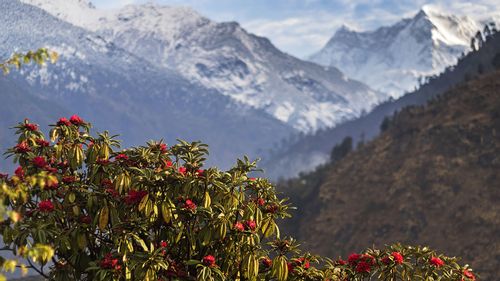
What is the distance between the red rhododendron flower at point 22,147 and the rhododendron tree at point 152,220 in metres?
0.03

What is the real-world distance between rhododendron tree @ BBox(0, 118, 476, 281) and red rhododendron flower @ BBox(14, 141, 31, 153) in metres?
0.03

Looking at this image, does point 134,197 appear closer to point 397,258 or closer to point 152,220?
point 152,220

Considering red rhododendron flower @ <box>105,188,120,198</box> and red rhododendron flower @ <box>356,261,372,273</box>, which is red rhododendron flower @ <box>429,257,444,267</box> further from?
red rhododendron flower @ <box>105,188,120,198</box>

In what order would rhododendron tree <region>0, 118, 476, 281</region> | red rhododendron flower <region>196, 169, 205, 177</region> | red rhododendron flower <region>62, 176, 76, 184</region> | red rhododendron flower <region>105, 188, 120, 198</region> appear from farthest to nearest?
red rhododendron flower <region>196, 169, 205, 177</region>, red rhododendron flower <region>62, 176, 76, 184</region>, red rhododendron flower <region>105, 188, 120, 198</region>, rhododendron tree <region>0, 118, 476, 281</region>

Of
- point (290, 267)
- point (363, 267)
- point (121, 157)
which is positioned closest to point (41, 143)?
point (121, 157)

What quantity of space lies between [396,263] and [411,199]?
8620 centimetres

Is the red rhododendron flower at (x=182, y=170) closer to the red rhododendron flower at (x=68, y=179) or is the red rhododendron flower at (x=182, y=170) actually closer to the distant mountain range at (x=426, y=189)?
the red rhododendron flower at (x=68, y=179)

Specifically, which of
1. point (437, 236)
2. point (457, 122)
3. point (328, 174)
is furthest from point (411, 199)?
point (328, 174)

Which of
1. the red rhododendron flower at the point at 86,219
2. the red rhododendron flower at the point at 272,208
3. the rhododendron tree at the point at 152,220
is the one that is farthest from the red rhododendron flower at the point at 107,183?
the red rhododendron flower at the point at 272,208

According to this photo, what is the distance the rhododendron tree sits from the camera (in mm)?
14031

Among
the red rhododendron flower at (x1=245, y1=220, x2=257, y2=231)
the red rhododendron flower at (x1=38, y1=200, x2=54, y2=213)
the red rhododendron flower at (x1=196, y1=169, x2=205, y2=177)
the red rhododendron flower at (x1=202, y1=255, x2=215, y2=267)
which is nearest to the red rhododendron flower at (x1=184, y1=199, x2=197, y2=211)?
the red rhododendron flower at (x1=196, y1=169, x2=205, y2=177)

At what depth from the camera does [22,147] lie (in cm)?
1547

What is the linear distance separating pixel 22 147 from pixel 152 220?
156 inches

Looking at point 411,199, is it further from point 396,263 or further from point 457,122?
point 396,263
